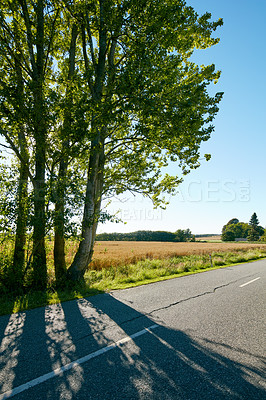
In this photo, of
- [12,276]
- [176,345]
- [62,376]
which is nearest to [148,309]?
[176,345]

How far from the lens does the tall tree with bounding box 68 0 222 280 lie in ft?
24.7

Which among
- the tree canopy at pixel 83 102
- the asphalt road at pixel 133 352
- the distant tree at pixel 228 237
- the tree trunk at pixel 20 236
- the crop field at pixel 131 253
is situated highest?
the tree canopy at pixel 83 102

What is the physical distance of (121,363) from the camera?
331cm

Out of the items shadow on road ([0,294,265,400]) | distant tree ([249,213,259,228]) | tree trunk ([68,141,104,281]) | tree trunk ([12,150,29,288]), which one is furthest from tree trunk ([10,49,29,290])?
distant tree ([249,213,259,228])

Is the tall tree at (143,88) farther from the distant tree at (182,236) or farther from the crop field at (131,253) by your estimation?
the distant tree at (182,236)

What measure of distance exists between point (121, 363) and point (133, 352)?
1.30ft

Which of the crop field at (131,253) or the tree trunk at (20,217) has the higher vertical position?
the tree trunk at (20,217)

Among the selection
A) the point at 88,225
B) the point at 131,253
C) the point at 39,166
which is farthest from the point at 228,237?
the point at 39,166

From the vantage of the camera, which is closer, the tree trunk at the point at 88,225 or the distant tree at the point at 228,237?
the tree trunk at the point at 88,225

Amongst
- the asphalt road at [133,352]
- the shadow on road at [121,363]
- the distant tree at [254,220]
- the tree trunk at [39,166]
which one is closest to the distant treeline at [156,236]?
the distant tree at [254,220]

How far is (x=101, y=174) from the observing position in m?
10.5

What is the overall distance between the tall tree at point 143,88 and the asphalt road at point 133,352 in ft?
13.7

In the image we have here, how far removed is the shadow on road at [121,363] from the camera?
2.75 m

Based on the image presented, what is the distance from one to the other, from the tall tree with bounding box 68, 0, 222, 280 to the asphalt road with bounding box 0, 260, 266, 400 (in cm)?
419
